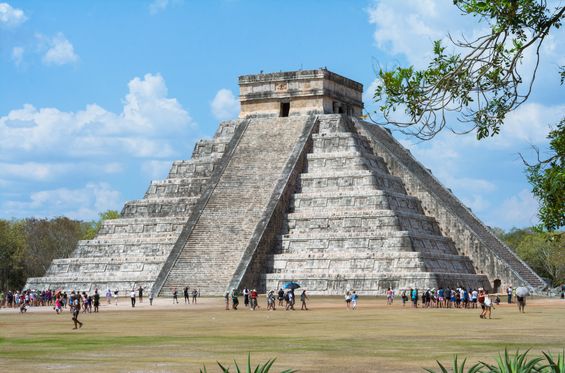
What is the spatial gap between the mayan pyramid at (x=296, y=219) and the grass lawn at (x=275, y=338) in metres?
7.85

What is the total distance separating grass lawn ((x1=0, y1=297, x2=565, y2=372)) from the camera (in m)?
18.2

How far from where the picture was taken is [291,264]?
45625mm

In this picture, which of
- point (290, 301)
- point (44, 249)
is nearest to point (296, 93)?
point (290, 301)

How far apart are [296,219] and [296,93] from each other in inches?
321

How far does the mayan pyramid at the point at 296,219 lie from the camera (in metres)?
44.8

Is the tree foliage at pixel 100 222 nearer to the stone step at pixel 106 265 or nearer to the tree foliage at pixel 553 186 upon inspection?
the stone step at pixel 106 265

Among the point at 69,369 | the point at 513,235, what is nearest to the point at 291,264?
the point at 69,369

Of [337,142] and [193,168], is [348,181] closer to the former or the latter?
[337,142]

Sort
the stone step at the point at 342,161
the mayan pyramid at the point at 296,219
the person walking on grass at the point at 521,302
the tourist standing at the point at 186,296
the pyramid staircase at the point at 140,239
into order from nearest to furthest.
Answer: the person walking on grass at the point at 521,302 < the tourist standing at the point at 186,296 < the mayan pyramid at the point at 296,219 < the pyramid staircase at the point at 140,239 < the stone step at the point at 342,161

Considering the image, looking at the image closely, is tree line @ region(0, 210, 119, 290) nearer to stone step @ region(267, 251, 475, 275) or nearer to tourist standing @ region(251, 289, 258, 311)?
stone step @ region(267, 251, 475, 275)

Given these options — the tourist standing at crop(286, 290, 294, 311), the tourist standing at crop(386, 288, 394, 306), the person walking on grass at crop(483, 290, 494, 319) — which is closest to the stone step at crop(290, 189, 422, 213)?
the tourist standing at crop(386, 288, 394, 306)

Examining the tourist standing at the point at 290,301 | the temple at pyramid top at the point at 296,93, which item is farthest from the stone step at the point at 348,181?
the tourist standing at the point at 290,301

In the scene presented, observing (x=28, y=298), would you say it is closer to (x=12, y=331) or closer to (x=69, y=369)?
(x=12, y=331)

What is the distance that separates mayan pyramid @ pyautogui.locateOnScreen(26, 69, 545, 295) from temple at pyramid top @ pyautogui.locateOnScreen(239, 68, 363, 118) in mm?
59
